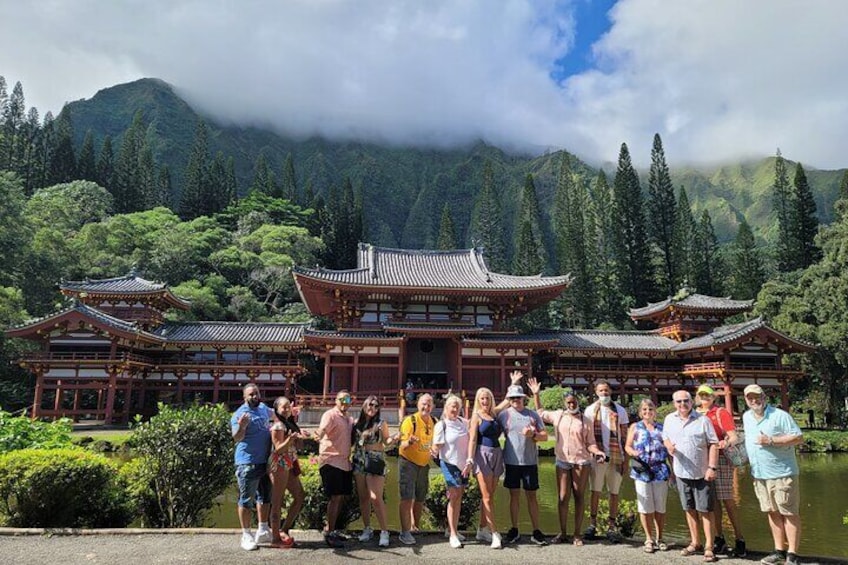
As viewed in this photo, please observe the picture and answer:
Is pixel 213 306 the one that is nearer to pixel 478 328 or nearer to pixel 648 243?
pixel 478 328

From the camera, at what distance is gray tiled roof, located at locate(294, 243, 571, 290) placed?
78.9 feet

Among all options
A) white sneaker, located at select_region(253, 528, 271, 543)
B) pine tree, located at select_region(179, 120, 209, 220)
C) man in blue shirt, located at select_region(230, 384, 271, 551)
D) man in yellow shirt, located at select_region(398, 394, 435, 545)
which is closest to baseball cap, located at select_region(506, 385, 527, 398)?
man in yellow shirt, located at select_region(398, 394, 435, 545)

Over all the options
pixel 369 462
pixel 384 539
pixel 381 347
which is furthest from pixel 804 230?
pixel 384 539

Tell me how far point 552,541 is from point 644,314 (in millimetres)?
27074

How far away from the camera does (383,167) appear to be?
106750 mm

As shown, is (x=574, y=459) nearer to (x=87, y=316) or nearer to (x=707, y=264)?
(x=87, y=316)

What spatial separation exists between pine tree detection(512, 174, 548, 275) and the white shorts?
4164cm

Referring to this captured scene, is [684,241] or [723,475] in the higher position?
[684,241]

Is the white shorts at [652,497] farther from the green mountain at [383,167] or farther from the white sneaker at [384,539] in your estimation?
the green mountain at [383,167]

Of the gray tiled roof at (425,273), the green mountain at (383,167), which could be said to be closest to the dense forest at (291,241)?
the gray tiled roof at (425,273)

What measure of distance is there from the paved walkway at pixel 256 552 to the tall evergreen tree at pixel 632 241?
43438 mm

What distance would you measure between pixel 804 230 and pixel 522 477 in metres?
48.4

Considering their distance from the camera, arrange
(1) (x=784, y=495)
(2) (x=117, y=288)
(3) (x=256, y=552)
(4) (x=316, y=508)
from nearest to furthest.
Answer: (1) (x=784, y=495) < (3) (x=256, y=552) < (4) (x=316, y=508) < (2) (x=117, y=288)

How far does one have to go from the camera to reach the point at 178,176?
8475cm
